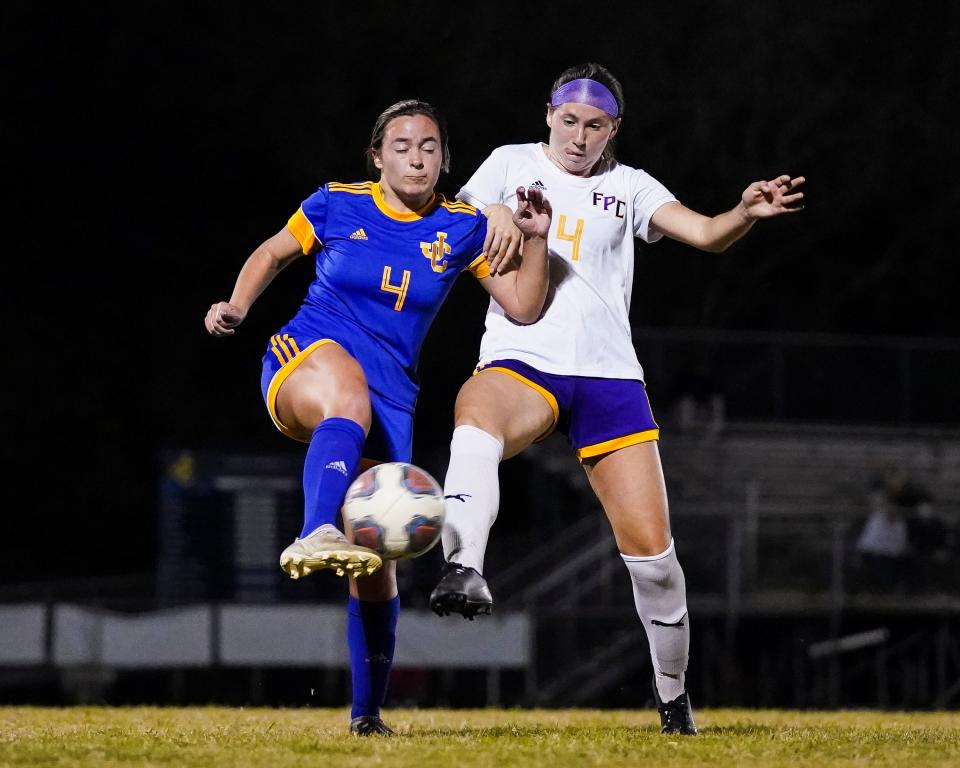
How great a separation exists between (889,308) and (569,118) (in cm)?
2176

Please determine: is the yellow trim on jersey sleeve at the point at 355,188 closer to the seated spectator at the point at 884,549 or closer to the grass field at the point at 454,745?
the grass field at the point at 454,745

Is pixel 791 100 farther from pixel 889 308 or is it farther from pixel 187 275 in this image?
pixel 187 275

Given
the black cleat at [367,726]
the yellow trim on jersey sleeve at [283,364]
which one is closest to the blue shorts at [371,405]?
the yellow trim on jersey sleeve at [283,364]

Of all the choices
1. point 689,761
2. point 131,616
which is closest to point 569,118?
point 689,761

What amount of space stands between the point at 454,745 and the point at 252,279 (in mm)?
1670

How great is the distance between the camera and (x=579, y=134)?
18.9ft

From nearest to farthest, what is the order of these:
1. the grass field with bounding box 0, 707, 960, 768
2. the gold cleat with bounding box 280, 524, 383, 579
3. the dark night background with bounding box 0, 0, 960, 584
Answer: the grass field with bounding box 0, 707, 960, 768 → the gold cleat with bounding box 280, 524, 383, 579 → the dark night background with bounding box 0, 0, 960, 584

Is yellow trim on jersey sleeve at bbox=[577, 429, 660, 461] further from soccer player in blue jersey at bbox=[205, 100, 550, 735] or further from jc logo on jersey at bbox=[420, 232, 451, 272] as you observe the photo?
jc logo on jersey at bbox=[420, 232, 451, 272]

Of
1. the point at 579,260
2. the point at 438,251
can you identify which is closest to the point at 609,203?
the point at 579,260

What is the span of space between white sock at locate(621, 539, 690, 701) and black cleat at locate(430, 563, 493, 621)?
39.7 inches

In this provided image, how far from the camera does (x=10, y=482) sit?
24250 mm

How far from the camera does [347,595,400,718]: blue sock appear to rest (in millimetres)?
5738

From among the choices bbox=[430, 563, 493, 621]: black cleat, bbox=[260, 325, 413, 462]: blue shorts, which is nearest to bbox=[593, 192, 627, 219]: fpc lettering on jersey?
bbox=[260, 325, 413, 462]: blue shorts

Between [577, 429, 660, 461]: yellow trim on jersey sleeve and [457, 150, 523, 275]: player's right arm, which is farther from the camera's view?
[577, 429, 660, 461]: yellow trim on jersey sleeve
